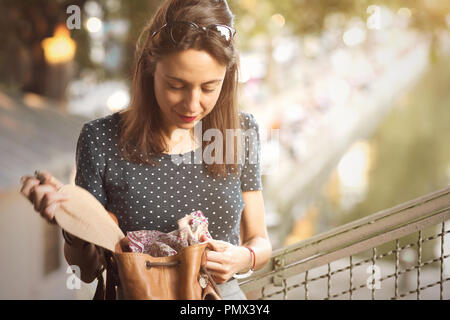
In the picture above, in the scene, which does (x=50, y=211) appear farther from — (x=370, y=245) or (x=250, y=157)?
(x=370, y=245)

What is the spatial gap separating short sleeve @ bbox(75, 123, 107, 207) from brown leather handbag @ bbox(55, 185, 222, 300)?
0.06 metres

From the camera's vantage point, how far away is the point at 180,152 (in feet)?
4.11

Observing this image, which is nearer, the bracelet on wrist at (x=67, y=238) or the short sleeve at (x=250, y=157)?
the bracelet on wrist at (x=67, y=238)

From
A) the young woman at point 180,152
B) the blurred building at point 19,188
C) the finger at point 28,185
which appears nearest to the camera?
the finger at point 28,185

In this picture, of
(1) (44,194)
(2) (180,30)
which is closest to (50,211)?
(1) (44,194)

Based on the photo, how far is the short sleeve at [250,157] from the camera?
1310mm

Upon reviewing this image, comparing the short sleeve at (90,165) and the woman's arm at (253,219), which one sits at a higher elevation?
the short sleeve at (90,165)

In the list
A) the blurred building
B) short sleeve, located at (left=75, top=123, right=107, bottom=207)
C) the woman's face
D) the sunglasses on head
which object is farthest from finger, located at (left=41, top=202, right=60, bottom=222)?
the blurred building

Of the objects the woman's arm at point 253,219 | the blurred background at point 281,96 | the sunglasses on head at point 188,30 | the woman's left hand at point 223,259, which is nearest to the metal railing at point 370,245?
the woman's arm at point 253,219

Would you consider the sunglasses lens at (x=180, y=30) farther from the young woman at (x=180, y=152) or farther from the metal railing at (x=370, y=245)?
the metal railing at (x=370, y=245)

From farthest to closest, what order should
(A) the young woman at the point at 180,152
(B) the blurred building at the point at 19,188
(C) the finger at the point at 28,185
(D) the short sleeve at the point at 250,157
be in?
(B) the blurred building at the point at 19,188, (D) the short sleeve at the point at 250,157, (A) the young woman at the point at 180,152, (C) the finger at the point at 28,185

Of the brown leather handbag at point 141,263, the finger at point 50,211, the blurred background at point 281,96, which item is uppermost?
the blurred background at point 281,96

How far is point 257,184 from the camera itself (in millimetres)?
1321

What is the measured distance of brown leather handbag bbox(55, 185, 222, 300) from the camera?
106 centimetres
